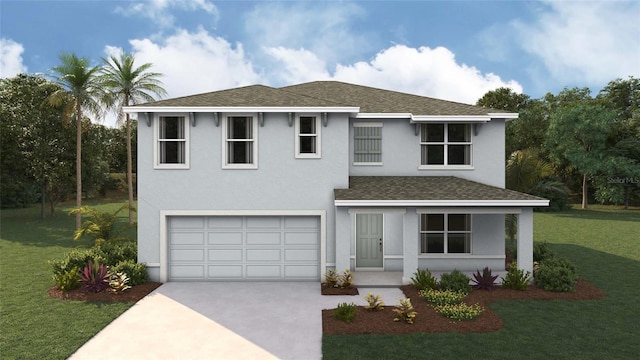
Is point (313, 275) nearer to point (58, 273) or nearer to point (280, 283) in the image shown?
point (280, 283)

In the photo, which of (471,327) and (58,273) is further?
(58,273)

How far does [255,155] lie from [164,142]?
3.28 m

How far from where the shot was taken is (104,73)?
24.1 metres

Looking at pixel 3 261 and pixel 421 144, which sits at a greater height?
pixel 421 144

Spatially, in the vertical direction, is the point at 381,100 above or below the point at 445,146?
above

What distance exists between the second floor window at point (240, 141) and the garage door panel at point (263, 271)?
12.1 ft

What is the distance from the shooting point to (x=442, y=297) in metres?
11.3

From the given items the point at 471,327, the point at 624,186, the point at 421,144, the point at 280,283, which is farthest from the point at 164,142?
the point at 624,186

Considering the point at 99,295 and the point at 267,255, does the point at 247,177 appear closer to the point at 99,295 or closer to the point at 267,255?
the point at 267,255

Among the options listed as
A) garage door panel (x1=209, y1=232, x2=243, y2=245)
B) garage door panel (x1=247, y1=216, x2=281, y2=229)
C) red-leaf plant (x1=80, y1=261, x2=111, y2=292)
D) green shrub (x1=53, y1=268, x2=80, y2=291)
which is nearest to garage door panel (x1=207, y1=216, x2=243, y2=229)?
garage door panel (x1=209, y1=232, x2=243, y2=245)

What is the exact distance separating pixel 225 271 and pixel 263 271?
136 cm

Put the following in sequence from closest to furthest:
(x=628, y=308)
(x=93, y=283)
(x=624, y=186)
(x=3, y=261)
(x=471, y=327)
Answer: (x=471, y=327)
(x=628, y=308)
(x=93, y=283)
(x=3, y=261)
(x=624, y=186)

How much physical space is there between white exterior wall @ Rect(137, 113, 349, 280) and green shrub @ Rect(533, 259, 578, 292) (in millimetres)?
6960

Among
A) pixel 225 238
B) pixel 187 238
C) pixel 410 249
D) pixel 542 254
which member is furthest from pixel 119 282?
pixel 542 254
